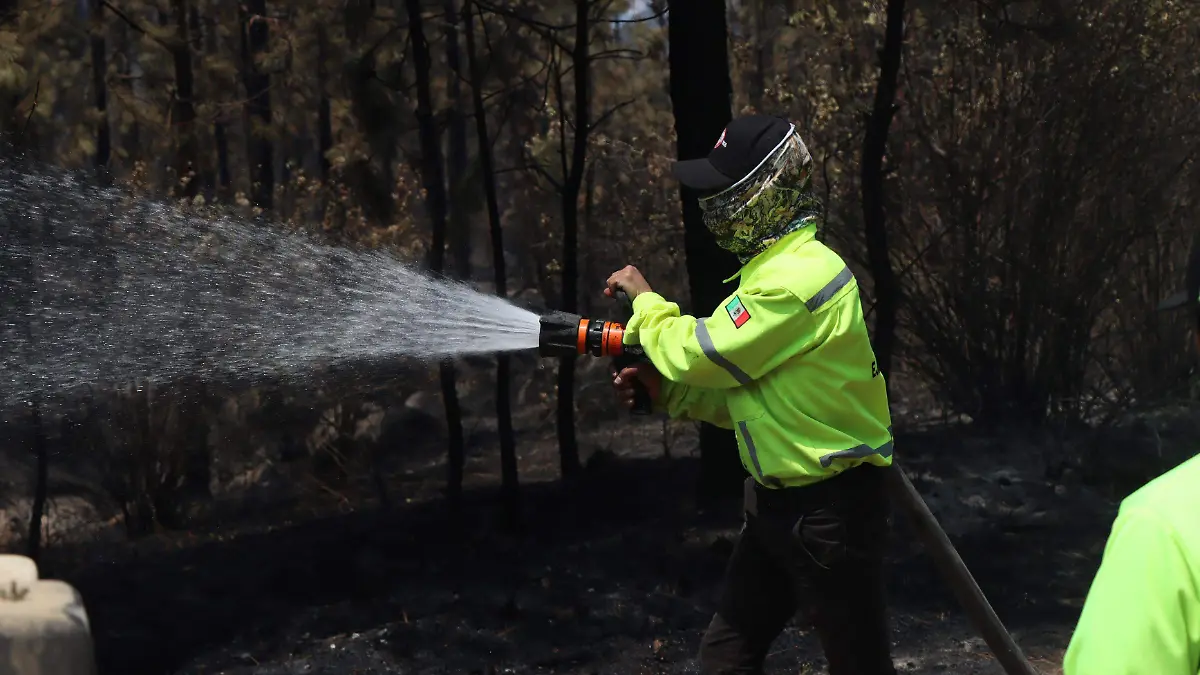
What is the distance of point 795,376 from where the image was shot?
3.33 meters

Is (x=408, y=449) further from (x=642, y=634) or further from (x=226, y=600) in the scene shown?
(x=642, y=634)

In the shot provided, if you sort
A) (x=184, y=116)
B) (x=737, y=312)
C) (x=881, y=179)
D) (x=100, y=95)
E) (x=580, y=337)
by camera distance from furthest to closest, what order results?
1. (x=100, y=95)
2. (x=184, y=116)
3. (x=881, y=179)
4. (x=580, y=337)
5. (x=737, y=312)

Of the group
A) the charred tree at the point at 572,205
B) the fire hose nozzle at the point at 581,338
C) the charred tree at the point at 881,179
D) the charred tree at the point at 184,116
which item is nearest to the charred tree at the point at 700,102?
the charred tree at the point at 572,205

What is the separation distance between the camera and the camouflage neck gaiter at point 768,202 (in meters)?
3.43

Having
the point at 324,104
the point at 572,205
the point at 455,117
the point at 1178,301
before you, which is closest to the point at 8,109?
the point at 455,117

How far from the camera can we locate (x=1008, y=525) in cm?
757

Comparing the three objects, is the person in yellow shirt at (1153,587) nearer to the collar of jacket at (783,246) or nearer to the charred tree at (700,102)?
the collar of jacket at (783,246)

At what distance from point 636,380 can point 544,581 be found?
3067mm

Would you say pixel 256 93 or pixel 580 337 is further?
pixel 256 93

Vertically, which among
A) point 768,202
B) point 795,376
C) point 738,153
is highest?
point 738,153

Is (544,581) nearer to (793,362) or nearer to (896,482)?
(896,482)

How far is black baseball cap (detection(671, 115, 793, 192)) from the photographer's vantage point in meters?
3.42

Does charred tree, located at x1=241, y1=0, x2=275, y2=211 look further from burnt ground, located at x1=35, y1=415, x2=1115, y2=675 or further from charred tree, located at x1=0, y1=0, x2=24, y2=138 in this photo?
charred tree, located at x1=0, y1=0, x2=24, y2=138

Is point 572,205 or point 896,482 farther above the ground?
point 572,205
